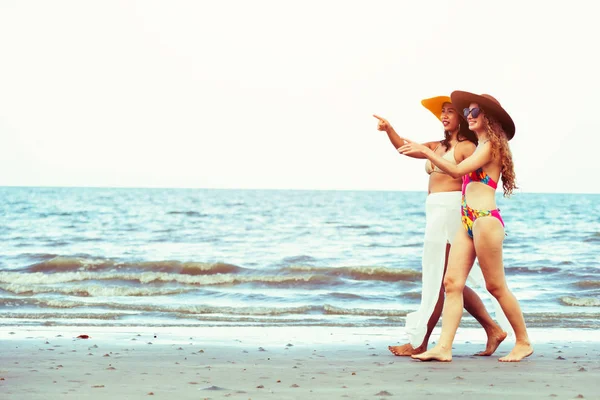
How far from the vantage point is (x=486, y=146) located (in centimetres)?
541

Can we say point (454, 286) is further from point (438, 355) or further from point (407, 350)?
point (407, 350)

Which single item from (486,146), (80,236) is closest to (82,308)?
(486,146)

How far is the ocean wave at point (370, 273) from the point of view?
1439 cm

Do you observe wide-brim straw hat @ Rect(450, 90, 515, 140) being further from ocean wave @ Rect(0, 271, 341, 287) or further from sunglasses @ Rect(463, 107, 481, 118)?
ocean wave @ Rect(0, 271, 341, 287)

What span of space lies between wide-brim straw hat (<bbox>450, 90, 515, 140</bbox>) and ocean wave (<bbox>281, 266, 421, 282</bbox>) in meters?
8.73

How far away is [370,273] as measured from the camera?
1478 cm

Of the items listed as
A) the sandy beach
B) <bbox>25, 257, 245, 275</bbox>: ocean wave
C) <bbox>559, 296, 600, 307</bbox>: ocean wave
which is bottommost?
<bbox>25, 257, 245, 275</bbox>: ocean wave

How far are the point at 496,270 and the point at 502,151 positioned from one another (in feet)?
2.60

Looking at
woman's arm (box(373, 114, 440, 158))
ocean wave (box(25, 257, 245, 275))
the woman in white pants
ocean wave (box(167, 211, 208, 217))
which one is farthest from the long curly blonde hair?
ocean wave (box(167, 211, 208, 217))

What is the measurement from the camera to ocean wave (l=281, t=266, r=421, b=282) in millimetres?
14391

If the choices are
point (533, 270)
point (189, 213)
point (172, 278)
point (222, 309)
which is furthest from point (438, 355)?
point (189, 213)

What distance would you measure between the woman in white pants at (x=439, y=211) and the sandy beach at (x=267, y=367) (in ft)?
1.17

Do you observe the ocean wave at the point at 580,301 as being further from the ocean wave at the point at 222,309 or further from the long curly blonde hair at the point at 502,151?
the long curly blonde hair at the point at 502,151

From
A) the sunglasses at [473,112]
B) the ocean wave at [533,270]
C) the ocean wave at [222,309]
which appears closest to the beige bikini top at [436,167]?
the sunglasses at [473,112]
